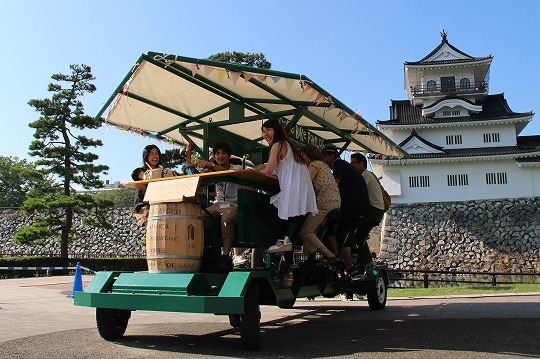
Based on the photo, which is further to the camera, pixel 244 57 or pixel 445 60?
pixel 445 60

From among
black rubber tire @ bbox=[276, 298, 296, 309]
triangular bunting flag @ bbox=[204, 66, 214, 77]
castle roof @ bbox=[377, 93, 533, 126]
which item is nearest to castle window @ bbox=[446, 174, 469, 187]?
castle roof @ bbox=[377, 93, 533, 126]

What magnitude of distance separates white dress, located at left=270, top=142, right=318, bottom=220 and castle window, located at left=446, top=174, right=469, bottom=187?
3140 cm

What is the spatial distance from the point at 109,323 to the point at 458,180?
108ft

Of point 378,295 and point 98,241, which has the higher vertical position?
point 98,241

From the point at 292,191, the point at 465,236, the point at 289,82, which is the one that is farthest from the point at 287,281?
the point at 465,236

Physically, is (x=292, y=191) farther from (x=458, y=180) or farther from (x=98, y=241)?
(x=98, y=241)

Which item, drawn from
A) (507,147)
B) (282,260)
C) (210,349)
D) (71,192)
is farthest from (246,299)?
(507,147)

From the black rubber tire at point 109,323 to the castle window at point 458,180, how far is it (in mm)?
32381

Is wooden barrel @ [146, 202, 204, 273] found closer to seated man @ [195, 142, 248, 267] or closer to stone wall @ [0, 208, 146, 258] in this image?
seated man @ [195, 142, 248, 267]

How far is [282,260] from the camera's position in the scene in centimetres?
607

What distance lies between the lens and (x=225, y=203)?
227 inches

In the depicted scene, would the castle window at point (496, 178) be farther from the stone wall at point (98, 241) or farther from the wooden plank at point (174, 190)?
the wooden plank at point (174, 190)

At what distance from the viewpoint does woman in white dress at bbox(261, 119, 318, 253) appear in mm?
5648

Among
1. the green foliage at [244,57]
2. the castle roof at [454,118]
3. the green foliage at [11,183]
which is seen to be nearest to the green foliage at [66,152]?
the green foliage at [244,57]
